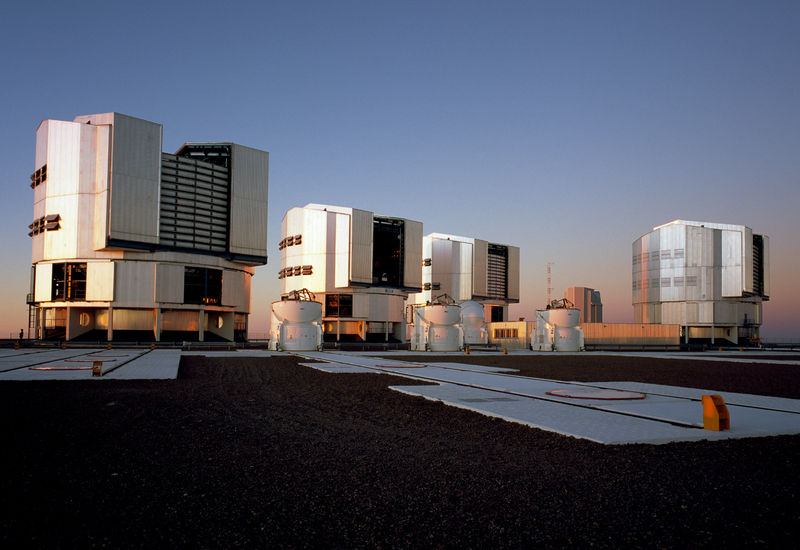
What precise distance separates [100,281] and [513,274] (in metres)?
71.3

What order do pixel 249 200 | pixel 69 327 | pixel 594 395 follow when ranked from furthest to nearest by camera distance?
pixel 249 200, pixel 69 327, pixel 594 395

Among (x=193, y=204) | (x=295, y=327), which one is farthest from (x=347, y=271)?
(x=295, y=327)

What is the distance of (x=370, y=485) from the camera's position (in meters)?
5.66

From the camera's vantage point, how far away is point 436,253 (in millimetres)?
98062

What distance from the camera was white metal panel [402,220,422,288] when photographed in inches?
3219

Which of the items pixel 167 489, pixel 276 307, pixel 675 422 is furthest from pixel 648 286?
pixel 167 489

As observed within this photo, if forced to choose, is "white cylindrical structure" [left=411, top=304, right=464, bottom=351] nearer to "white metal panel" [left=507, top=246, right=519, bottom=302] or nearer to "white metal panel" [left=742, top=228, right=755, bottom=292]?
"white metal panel" [left=507, top=246, right=519, bottom=302]

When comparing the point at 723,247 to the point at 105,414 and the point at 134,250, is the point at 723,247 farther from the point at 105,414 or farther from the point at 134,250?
the point at 105,414

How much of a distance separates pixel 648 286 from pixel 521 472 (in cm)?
9162

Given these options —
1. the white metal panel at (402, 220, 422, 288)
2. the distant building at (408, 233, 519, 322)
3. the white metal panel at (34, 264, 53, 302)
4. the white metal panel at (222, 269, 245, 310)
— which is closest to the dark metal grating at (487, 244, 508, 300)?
the distant building at (408, 233, 519, 322)

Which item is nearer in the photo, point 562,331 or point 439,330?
point 439,330

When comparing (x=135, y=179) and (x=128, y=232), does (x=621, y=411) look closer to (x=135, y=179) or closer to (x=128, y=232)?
(x=128, y=232)

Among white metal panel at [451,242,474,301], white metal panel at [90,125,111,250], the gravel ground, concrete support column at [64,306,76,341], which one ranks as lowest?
concrete support column at [64,306,76,341]

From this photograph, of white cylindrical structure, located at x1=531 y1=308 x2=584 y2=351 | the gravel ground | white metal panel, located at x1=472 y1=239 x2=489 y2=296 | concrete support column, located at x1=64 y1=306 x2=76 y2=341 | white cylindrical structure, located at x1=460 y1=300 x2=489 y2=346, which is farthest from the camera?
white metal panel, located at x1=472 y1=239 x2=489 y2=296
